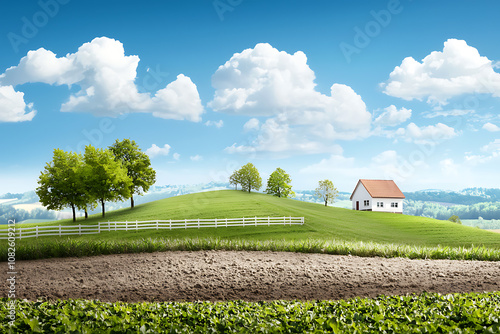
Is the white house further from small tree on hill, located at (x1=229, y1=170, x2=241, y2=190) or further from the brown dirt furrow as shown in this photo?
the brown dirt furrow

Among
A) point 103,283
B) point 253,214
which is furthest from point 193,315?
point 253,214

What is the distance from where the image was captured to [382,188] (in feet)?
158

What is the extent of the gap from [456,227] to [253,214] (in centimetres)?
1659

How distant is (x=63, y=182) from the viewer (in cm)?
3122

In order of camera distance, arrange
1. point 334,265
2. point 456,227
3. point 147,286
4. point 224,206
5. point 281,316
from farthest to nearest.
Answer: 1. point 224,206
2. point 456,227
3. point 334,265
4. point 147,286
5. point 281,316

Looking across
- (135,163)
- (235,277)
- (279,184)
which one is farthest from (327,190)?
(235,277)

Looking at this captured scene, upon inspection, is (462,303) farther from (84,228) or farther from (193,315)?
(84,228)

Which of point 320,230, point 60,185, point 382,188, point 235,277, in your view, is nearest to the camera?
point 235,277

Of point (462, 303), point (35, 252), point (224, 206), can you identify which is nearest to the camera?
point (462, 303)

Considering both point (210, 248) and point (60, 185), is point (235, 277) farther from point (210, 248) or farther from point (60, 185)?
point (60, 185)

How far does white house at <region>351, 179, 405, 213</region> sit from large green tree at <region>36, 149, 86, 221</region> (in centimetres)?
3370

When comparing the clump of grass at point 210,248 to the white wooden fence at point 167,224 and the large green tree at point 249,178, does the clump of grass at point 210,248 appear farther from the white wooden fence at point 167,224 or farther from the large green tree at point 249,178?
the large green tree at point 249,178

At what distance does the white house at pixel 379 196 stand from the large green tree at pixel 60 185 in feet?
111

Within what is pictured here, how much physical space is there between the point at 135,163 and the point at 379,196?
99.2ft
